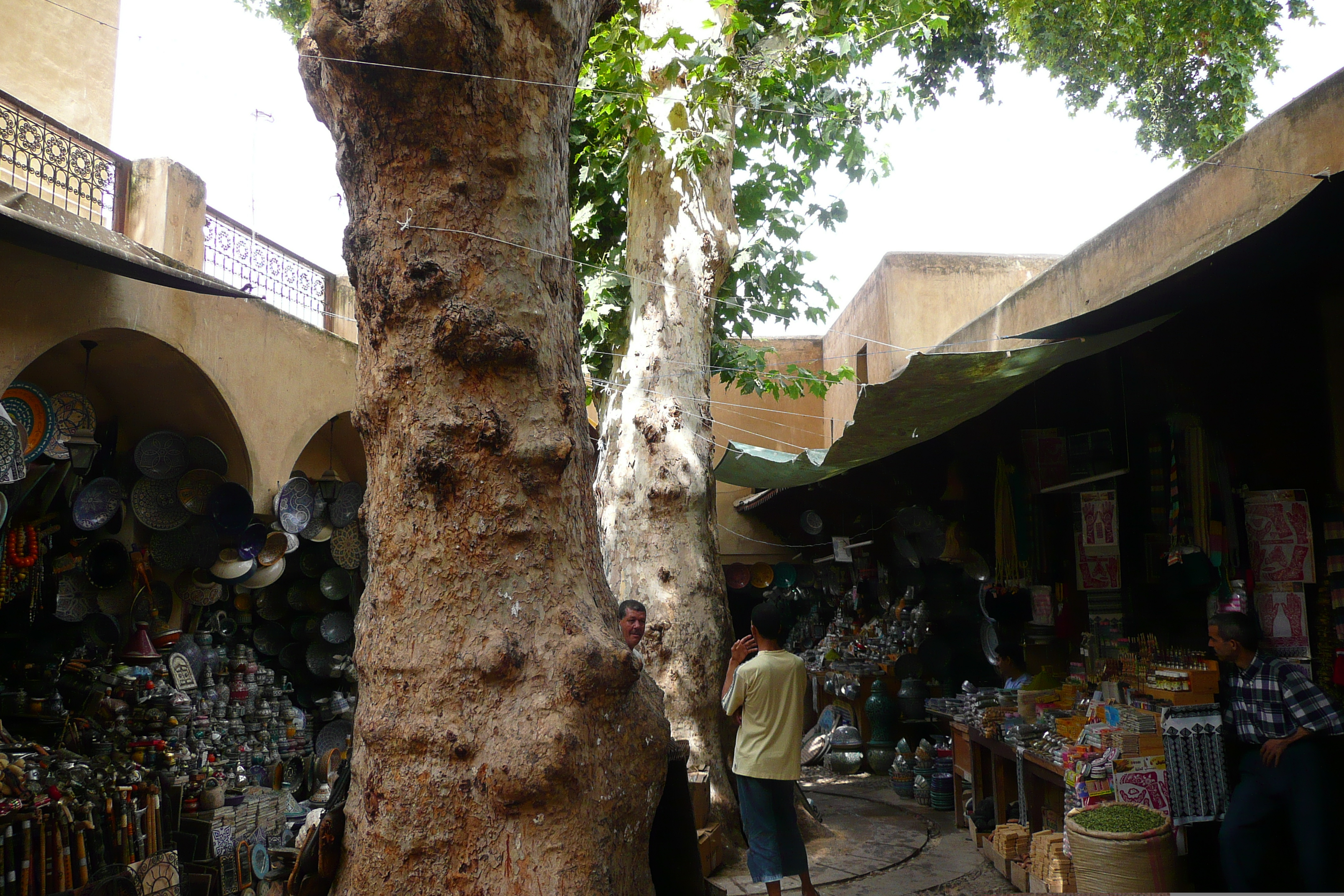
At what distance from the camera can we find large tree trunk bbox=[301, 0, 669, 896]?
2.06 metres

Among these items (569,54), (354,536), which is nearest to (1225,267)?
(569,54)

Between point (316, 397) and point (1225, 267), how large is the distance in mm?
7253

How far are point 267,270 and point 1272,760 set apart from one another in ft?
26.6

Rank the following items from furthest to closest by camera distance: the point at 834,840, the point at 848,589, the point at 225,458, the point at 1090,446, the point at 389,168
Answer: the point at 848,589 → the point at 225,458 → the point at 834,840 → the point at 1090,446 → the point at 389,168

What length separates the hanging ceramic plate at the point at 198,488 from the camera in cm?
727

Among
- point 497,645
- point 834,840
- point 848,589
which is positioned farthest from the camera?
point 848,589

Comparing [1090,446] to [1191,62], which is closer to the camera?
[1090,446]

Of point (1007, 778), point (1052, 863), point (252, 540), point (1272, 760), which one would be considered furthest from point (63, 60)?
point (1272, 760)

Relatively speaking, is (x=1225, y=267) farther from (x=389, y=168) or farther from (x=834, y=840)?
(x=834, y=840)

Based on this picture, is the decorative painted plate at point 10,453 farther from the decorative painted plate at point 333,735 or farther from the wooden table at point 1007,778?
the wooden table at point 1007,778

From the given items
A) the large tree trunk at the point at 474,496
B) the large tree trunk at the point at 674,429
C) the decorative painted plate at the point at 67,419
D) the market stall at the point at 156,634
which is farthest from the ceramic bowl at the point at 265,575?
the large tree trunk at the point at 474,496

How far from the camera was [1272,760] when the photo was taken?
3697mm

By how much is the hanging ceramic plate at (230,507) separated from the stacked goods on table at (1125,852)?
6352 millimetres

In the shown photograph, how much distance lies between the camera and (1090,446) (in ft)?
17.6
